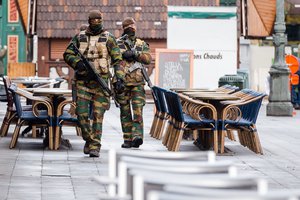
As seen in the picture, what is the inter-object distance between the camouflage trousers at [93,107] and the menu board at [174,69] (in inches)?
283

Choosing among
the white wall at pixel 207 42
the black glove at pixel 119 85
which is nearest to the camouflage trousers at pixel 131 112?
the black glove at pixel 119 85

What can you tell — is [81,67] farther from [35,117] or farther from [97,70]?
[35,117]

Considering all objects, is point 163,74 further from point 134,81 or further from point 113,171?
point 113,171

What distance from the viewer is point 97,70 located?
1574 cm

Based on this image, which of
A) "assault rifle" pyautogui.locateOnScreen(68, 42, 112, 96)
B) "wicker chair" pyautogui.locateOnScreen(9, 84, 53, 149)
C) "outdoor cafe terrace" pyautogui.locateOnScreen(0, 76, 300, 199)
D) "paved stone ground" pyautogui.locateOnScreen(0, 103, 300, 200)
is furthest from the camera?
"wicker chair" pyautogui.locateOnScreen(9, 84, 53, 149)

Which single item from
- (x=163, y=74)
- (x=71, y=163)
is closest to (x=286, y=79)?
(x=163, y=74)

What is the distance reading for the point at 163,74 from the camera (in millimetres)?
23125

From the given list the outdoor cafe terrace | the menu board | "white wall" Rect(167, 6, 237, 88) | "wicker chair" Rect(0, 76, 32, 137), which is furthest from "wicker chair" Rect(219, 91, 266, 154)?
"white wall" Rect(167, 6, 237, 88)

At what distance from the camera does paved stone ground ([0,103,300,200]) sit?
40.0 ft

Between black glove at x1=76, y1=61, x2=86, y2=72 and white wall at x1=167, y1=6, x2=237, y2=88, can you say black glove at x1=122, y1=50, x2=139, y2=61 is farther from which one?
white wall at x1=167, y1=6, x2=237, y2=88

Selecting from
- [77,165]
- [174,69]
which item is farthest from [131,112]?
[174,69]

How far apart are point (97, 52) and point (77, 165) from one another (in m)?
1.71

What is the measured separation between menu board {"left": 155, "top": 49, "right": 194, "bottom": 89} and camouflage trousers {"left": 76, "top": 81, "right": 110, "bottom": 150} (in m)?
7.20

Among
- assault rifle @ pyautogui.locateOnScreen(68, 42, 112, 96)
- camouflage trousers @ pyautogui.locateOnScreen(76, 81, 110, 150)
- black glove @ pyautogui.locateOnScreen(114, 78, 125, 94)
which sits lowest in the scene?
camouflage trousers @ pyautogui.locateOnScreen(76, 81, 110, 150)
